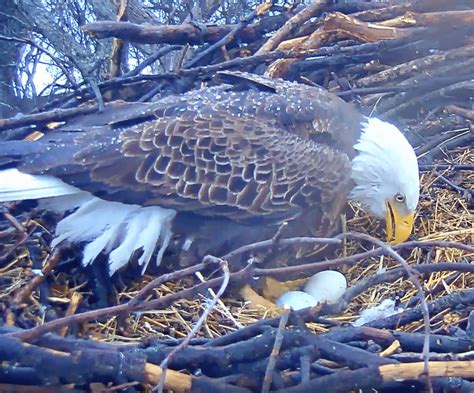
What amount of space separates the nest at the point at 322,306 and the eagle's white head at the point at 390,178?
0.13 metres

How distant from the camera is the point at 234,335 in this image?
6.23 feet

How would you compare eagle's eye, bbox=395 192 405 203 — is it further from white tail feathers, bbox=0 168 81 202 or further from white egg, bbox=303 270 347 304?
white tail feathers, bbox=0 168 81 202

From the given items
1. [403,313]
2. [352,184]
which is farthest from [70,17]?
[403,313]

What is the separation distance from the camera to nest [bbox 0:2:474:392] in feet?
5.84

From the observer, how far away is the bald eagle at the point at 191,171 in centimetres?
261

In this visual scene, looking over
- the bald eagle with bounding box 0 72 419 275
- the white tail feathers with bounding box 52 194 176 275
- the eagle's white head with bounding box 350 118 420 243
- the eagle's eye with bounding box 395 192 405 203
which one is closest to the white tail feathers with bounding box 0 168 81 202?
the bald eagle with bounding box 0 72 419 275

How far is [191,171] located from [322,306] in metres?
0.89

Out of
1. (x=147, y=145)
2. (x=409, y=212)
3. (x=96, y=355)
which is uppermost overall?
(x=147, y=145)

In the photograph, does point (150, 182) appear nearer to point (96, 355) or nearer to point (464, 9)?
point (96, 355)

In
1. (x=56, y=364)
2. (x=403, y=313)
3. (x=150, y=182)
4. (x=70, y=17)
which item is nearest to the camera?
(x=56, y=364)

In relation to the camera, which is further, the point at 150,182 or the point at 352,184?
the point at 352,184

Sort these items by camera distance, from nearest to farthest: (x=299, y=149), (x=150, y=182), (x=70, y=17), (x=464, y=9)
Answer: (x=150, y=182), (x=299, y=149), (x=464, y=9), (x=70, y=17)

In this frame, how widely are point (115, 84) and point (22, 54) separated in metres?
3.33

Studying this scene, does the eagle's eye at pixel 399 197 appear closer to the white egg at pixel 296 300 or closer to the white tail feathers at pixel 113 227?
the white egg at pixel 296 300
